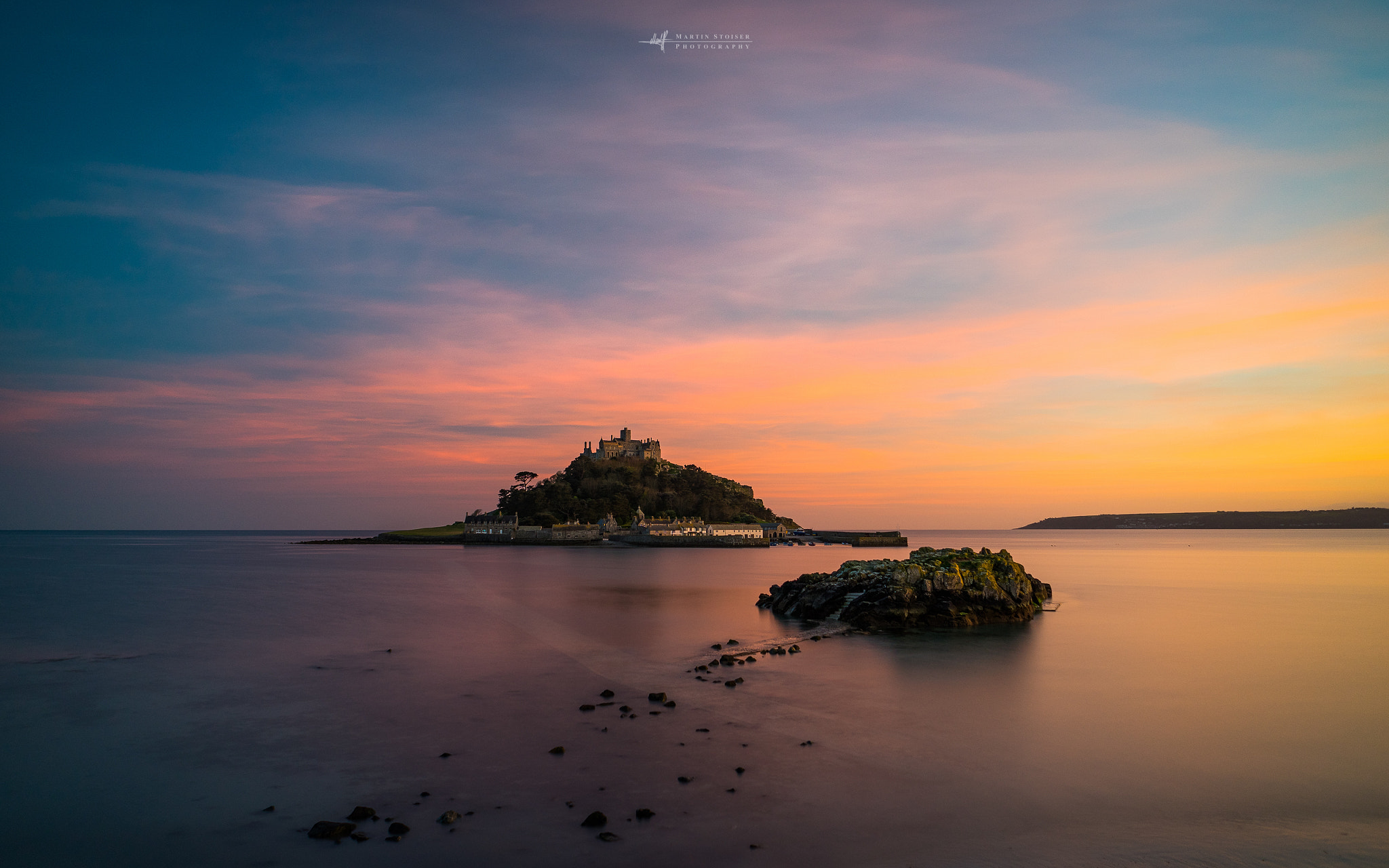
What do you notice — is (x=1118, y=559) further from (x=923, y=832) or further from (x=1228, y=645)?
(x=923, y=832)

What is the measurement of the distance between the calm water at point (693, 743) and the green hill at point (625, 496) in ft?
378

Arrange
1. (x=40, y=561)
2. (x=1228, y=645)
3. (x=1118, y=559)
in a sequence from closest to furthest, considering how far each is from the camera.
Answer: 1. (x=1228, y=645)
2. (x=40, y=561)
3. (x=1118, y=559)

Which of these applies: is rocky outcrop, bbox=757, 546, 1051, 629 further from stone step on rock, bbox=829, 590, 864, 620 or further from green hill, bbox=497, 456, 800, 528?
green hill, bbox=497, 456, 800, 528

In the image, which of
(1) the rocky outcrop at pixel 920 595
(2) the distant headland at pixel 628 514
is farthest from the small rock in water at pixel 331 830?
(2) the distant headland at pixel 628 514

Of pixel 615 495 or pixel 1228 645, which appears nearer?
pixel 1228 645

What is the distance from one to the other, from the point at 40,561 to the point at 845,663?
9809cm

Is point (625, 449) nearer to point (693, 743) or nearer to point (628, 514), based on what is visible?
point (628, 514)

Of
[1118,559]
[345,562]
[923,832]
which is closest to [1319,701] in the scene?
[923,832]

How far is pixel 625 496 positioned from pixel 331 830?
460 ft

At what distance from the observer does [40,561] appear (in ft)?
263

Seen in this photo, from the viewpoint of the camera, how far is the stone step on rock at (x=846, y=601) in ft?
104

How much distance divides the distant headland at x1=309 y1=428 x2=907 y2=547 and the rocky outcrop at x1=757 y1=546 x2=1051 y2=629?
10177cm

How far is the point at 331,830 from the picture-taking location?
9891mm

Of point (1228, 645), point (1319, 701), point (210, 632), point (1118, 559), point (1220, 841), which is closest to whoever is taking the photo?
point (1220, 841)
